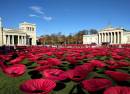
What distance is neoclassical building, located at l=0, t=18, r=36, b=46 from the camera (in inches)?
3243

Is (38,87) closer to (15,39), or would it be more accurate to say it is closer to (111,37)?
(15,39)

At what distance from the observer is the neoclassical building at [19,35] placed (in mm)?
82375

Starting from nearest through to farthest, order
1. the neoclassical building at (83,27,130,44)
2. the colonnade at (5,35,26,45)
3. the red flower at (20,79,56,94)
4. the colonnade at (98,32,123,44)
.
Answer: the red flower at (20,79,56,94)
the colonnade at (5,35,26,45)
the neoclassical building at (83,27,130,44)
the colonnade at (98,32,123,44)

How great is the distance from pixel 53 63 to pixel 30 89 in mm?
1017

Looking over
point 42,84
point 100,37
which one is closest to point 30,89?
point 42,84

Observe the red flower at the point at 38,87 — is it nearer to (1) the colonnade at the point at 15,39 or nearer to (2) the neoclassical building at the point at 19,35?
(2) the neoclassical building at the point at 19,35

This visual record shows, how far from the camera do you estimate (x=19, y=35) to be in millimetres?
89688

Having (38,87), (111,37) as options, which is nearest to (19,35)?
(111,37)

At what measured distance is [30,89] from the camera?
1152 mm

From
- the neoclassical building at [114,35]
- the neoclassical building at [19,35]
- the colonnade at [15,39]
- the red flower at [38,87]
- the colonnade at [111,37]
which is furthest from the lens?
the colonnade at [111,37]

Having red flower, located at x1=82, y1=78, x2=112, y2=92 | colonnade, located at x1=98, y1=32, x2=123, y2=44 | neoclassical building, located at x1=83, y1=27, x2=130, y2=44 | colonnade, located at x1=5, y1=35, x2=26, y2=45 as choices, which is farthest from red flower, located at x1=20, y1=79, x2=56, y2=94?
colonnade, located at x1=98, y1=32, x2=123, y2=44

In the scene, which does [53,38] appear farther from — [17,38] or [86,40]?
[17,38]

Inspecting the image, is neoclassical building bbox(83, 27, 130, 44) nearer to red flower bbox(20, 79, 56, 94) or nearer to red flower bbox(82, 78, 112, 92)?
red flower bbox(82, 78, 112, 92)

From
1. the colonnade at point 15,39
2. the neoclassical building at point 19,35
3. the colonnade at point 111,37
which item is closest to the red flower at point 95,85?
the neoclassical building at point 19,35
